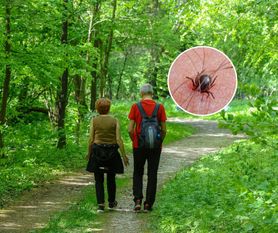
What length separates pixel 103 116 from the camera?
28.1 ft

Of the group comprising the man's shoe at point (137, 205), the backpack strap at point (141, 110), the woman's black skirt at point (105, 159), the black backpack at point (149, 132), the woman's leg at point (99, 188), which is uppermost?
the backpack strap at point (141, 110)

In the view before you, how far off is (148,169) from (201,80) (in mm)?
2664

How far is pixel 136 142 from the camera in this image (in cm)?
831

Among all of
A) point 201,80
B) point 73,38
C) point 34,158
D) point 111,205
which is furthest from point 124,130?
point 201,80

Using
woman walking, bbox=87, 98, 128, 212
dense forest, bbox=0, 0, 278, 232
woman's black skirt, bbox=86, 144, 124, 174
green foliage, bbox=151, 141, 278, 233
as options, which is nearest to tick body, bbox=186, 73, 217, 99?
dense forest, bbox=0, 0, 278, 232

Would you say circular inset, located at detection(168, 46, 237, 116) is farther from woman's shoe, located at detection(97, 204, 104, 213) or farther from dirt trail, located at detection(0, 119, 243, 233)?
woman's shoe, located at detection(97, 204, 104, 213)

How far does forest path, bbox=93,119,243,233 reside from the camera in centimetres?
771

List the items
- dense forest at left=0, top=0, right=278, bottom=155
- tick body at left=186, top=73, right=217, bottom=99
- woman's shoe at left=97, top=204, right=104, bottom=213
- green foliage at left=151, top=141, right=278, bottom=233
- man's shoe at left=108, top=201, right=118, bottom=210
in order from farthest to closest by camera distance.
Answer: dense forest at left=0, top=0, right=278, bottom=155 < man's shoe at left=108, top=201, right=118, bottom=210 < woman's shoe at left=97, top=204, right=104, bottom=213 < tick body at left=186, top=73, right=217, bottom=99 < green foliage at left=151, top=141, right=278, bottom=233

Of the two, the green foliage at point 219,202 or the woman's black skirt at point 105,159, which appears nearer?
the green foliage at point 219,202

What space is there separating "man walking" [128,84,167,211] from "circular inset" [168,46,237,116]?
1.84 metres

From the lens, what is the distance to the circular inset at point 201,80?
591 cm

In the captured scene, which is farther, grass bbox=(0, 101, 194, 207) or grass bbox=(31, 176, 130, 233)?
grass bbox=(0, 101, 194, 207)

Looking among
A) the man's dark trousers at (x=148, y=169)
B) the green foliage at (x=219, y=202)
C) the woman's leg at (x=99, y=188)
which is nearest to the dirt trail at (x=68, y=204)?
the woman's leg at (x=99, y=188)

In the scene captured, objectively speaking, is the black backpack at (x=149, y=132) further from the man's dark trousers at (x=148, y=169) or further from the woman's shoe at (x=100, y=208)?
the woman's shoe at (x=100, y=208)
